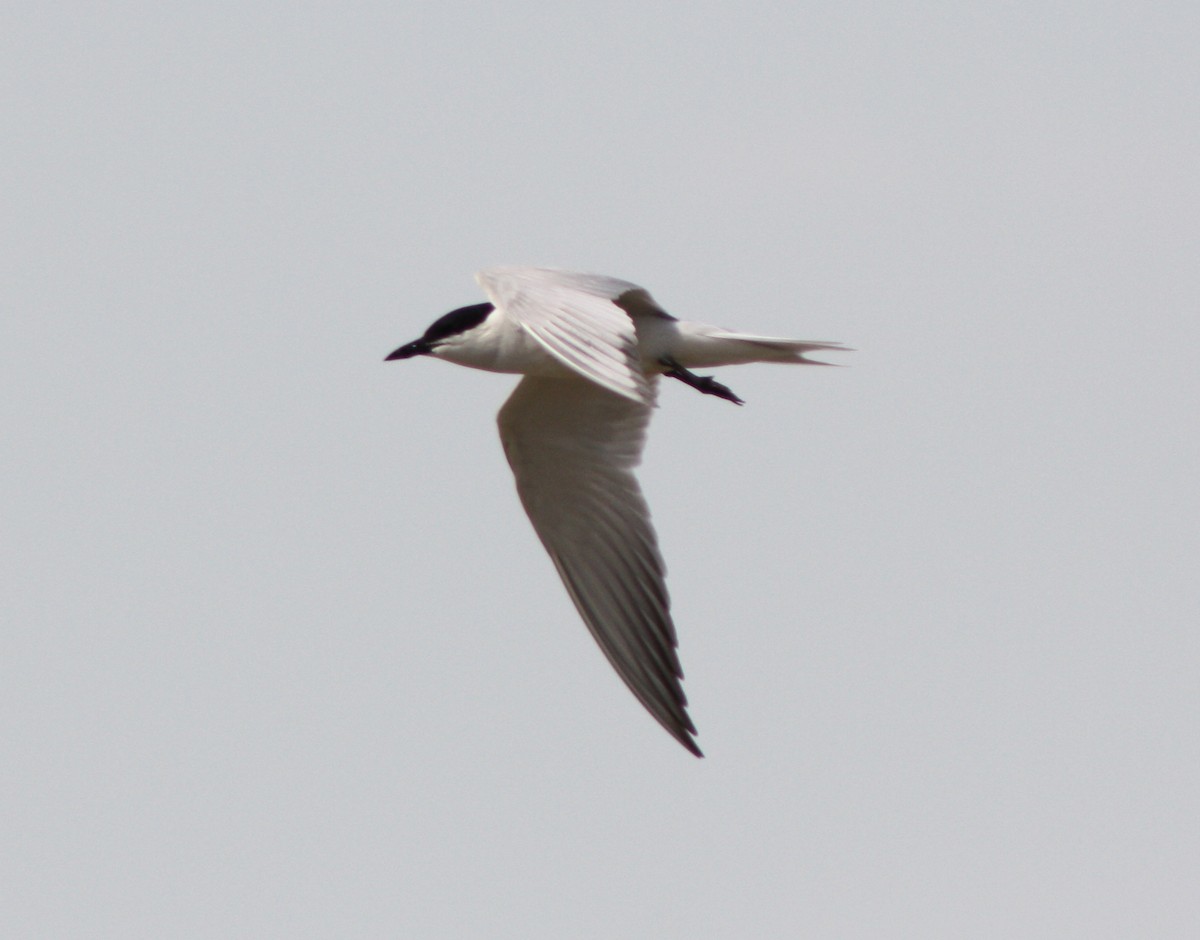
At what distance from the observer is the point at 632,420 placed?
40.5ft

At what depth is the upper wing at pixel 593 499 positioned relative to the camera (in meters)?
11.6

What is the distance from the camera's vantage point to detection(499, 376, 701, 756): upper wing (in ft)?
38.2

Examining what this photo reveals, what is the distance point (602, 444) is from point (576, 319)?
3451 millimetres

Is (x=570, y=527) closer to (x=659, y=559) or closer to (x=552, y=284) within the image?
(x=659, y=559)

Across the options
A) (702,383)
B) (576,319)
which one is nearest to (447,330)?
(702,383)

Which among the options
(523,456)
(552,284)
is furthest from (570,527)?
(552,284)

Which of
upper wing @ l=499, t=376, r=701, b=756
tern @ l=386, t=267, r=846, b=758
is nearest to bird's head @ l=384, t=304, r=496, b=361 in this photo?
tern @ l=386, t=267, r=846, b=758

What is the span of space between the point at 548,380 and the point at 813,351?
1.65 meters

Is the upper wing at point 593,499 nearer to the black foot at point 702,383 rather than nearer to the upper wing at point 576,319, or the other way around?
the black foot at point 702,383

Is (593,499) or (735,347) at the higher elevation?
(735,347)

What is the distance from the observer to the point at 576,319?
28.9 feet

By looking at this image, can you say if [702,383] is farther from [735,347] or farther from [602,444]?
[602,444]

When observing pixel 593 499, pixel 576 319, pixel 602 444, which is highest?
pixel 576 319

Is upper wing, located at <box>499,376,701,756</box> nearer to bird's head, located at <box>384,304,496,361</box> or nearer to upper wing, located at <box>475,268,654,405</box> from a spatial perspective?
bird's head, located at <box>384,304,496,361</box>
